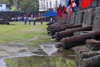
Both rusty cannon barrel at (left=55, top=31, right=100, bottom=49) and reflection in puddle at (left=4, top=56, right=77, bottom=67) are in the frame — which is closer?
reflection in puddle at (left=4, top=56, right=77, bottom=67)

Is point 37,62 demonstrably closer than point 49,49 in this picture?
Yes

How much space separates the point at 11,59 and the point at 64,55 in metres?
1.88

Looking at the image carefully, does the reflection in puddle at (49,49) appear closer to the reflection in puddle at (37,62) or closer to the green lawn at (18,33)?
the reflection in puddle at (37,62)

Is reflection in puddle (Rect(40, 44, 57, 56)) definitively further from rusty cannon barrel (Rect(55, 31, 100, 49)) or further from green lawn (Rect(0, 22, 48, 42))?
green lawn (Rect(0, 22, 48, 42))

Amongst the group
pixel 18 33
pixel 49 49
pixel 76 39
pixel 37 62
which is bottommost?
pixel 18 33

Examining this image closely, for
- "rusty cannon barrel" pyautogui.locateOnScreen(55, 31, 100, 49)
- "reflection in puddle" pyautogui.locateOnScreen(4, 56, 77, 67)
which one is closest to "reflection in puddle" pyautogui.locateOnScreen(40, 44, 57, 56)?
"rusty cannon barrel" pyautogui.locateOnScreen(55, 31, 100, 49)

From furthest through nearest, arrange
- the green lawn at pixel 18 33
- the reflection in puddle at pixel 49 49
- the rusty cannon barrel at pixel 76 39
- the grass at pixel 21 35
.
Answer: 1. the green lawn at pixel 18 33
2. the grass at pixel 21 35
3. the rusty cannon barrel at pixel 76 39
4. the reflection in puddle at pixel 49 49

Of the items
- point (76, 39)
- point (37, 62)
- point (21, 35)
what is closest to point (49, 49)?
point (76, 39)

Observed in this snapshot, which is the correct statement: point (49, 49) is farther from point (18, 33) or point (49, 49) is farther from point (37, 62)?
point (18, 33)

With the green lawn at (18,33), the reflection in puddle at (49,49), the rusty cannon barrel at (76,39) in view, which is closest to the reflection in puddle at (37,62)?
the reflection in puddle at (49,49)

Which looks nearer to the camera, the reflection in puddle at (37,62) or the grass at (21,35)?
the reflection in puddle at (37,62)

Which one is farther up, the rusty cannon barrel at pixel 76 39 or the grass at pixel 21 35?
the rusty cannon barrel at pixel 76 39

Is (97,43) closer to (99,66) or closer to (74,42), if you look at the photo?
(74,42)

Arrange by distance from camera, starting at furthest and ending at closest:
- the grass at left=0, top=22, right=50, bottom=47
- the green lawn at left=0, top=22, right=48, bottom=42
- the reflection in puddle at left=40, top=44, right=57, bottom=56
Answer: the green lawn at left=0, top=22, right=48, bottom=42
the grass at left=0, top=22, right=50, bottom=47
the reflection in puddle at left=40, top=44, right=57, bottom=56
